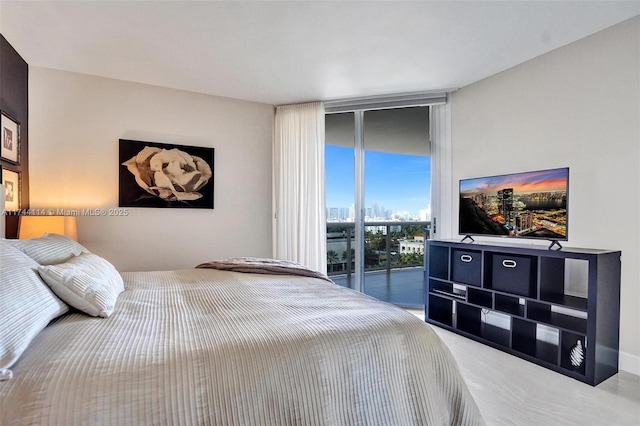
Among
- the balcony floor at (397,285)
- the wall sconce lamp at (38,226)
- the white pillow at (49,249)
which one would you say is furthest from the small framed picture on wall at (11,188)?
the balcony floor at (397,285)

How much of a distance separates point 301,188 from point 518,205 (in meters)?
2.26

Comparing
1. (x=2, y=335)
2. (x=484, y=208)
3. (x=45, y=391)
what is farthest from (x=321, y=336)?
(x=484, y=208)

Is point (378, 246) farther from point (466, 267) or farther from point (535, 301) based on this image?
point (535, 301)

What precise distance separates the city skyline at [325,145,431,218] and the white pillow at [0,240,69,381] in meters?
3.11

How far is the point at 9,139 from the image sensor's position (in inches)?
105

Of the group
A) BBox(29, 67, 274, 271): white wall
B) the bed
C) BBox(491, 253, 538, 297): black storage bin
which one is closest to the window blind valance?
BBox(29, 67, 274, 271): white wall

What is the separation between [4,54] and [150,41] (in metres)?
1.11

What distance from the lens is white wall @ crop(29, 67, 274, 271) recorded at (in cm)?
312

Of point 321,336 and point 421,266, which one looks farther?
point 421,266

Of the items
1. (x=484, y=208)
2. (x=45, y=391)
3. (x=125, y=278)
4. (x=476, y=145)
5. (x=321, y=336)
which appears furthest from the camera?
(x=476, y=145)

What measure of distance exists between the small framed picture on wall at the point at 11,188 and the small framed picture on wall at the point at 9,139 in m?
0.11

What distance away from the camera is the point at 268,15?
2.27m

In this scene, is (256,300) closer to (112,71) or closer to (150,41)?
(150,41)

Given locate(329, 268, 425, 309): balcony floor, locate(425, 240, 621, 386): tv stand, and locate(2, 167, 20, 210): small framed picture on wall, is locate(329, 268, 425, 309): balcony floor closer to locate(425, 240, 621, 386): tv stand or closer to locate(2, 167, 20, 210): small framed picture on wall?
locate(425, 240, 621, 386): tv stand
